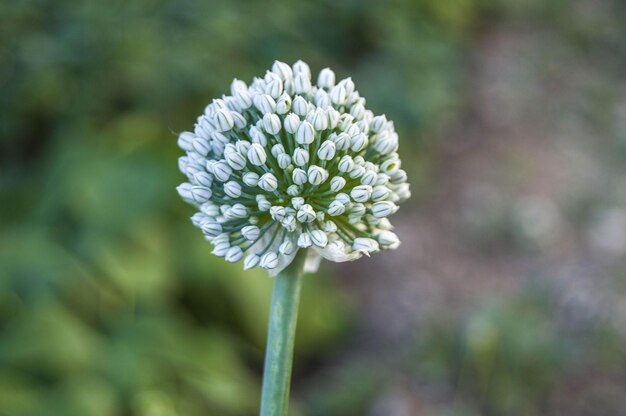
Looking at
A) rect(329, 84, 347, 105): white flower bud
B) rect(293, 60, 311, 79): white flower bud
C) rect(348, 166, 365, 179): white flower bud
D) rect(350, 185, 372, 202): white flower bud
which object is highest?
rect(293, 60, 311, 79): white flower bud

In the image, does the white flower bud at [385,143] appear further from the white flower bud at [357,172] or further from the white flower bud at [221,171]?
the white flower bud at [221,171]

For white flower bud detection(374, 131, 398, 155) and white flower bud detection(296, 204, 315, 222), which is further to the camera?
white flower bud detection(374, 131, 398, 155)

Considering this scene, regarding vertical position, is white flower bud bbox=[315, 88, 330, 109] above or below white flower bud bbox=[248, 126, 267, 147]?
above

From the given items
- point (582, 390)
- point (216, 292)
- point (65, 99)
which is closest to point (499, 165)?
point (582, 390)

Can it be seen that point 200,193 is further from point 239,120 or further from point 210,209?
point 239,120

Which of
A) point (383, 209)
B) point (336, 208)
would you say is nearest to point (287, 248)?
point (336, 208)

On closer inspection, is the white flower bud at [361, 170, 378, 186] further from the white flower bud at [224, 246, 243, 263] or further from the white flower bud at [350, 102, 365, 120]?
the white flower bud at [224, 246, 243, 263]

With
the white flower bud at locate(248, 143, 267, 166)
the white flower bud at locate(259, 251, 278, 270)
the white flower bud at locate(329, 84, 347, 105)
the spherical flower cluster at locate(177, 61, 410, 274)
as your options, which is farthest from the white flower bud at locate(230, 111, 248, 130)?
the white flower bud at locate(259, 251, 278, 270)
